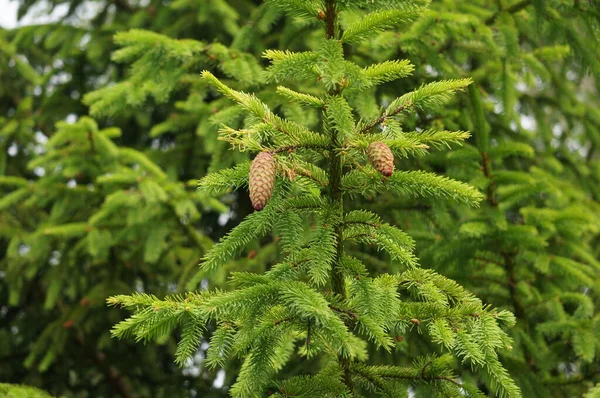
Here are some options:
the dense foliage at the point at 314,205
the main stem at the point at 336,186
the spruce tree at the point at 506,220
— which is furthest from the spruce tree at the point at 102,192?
the main stem at the point at 336,186

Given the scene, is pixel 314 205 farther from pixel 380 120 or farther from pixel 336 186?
pixel 380 120

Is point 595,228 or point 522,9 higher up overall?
point 522,9

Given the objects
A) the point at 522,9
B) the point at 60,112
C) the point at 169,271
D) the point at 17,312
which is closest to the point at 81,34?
the point at 60,112

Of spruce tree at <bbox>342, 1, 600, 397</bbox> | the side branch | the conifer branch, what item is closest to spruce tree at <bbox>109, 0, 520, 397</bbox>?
the side branch

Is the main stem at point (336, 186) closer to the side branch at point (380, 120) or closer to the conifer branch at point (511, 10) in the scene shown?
the side branch at point (380, 120)

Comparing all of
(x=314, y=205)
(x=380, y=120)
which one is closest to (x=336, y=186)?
(x=314, y=205)

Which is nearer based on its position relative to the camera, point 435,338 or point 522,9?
point 435,338

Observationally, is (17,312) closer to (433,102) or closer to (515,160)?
(515,160)

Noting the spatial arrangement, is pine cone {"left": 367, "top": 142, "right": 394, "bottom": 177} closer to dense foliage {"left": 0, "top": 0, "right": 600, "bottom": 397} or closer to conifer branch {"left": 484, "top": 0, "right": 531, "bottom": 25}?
dense foliage {"left": 0, "top": 0, "right": 600, "bottom": 397}
